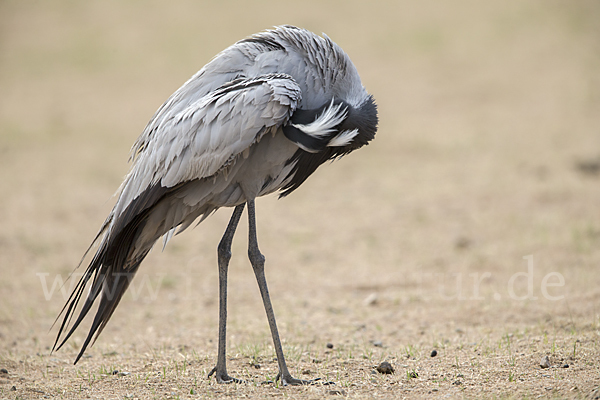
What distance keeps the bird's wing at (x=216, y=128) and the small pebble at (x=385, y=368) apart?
5.82ft

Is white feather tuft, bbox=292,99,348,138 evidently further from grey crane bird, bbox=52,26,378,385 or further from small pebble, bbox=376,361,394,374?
small pebble, bbox=376,361,394,374

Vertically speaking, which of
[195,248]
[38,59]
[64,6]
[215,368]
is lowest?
[215,368]

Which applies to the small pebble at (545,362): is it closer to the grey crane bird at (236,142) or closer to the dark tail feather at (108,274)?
the grey crane bird at (236,142)

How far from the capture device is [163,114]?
171 inches

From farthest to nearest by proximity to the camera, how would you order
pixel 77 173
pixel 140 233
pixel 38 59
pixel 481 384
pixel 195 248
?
pixel 38 59, pixel 77 173, pixel 195 248, pixel 140 233, pixel 481 384

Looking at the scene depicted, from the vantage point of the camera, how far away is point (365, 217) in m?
9.55

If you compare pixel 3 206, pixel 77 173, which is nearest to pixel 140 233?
pixel 3 206

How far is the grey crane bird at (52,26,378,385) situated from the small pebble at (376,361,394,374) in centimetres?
64

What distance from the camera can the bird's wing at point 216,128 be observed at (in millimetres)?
3805

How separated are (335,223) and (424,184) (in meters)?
2.15

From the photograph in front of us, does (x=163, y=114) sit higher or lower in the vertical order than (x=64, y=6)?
lower

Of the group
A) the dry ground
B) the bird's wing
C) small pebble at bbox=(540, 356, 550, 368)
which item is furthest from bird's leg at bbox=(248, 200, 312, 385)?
small pebble at bbox=(540, 356, 550, 368)

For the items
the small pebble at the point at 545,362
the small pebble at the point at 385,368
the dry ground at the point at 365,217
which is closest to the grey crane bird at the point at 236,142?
the small pebble at the point at 385,368

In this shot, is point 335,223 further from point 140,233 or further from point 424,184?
point 140,233
